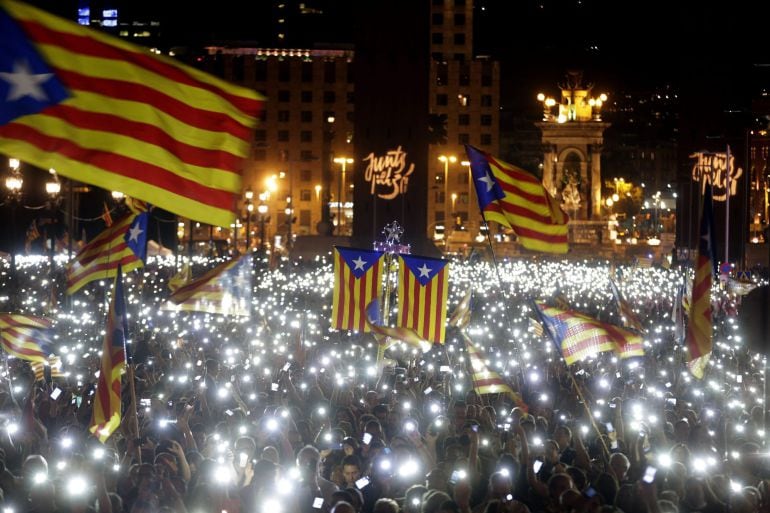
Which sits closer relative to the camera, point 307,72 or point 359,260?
point 359,260

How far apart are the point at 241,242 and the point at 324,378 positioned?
101 m

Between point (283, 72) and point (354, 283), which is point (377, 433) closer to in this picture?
point (354, 283)

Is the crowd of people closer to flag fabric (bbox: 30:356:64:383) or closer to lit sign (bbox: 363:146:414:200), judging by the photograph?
flag fabric (bbox: 30:356:64:383)

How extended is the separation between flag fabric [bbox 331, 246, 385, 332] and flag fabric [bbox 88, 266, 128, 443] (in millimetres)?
7449

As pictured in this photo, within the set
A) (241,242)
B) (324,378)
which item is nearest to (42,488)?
(324,378)

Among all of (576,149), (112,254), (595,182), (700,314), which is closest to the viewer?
(700,314)

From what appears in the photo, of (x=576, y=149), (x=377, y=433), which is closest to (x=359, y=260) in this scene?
(x=377, y=433)

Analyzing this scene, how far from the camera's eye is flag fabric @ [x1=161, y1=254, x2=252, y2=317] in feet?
63.8

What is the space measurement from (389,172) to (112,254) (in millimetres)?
51482

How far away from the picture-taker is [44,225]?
189ft

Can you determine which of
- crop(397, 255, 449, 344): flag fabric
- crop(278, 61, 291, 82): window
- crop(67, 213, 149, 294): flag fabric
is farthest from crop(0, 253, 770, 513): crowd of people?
crop(278, 61, 291, 82): window

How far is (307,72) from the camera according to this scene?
446ft

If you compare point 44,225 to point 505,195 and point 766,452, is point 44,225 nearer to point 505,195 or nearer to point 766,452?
point 505,195

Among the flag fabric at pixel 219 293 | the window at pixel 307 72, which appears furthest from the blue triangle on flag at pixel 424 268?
the window at pixel 307 72
